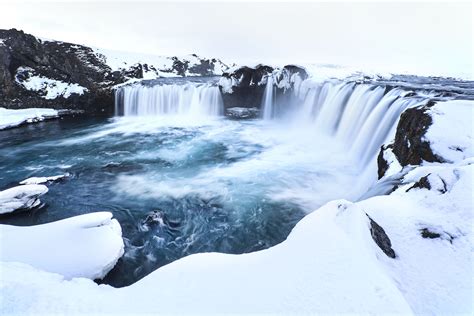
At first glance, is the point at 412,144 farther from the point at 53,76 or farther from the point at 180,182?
the point at 53,76

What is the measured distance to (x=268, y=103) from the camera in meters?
23.5

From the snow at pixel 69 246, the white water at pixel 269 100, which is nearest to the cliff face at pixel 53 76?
the white water at pixel 269 100

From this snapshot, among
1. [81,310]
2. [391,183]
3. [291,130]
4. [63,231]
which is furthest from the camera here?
[291,130]

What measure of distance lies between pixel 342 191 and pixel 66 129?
19428 millimetres

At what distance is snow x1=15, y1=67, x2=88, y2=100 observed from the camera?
23.4 m

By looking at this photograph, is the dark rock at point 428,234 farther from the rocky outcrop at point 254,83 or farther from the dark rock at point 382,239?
the rocky outcrop at point 254,83

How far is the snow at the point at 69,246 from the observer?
468 cm

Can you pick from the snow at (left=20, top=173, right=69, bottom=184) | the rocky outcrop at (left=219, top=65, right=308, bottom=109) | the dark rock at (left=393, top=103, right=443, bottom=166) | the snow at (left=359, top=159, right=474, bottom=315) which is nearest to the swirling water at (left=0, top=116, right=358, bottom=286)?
the snow at (left=20, top=173, right=69, bottom=184)

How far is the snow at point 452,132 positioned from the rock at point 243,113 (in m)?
17.6

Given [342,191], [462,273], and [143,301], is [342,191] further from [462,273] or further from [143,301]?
[143,301]

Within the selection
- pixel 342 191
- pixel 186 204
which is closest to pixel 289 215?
pixel 342 191

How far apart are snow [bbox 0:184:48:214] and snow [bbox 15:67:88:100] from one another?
1960cm

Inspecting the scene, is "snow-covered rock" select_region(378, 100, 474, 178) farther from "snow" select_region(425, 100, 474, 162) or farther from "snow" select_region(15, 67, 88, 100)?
"snow" select_region(15, 67, 88, 100)

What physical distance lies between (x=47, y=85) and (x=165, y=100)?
10.3 m
